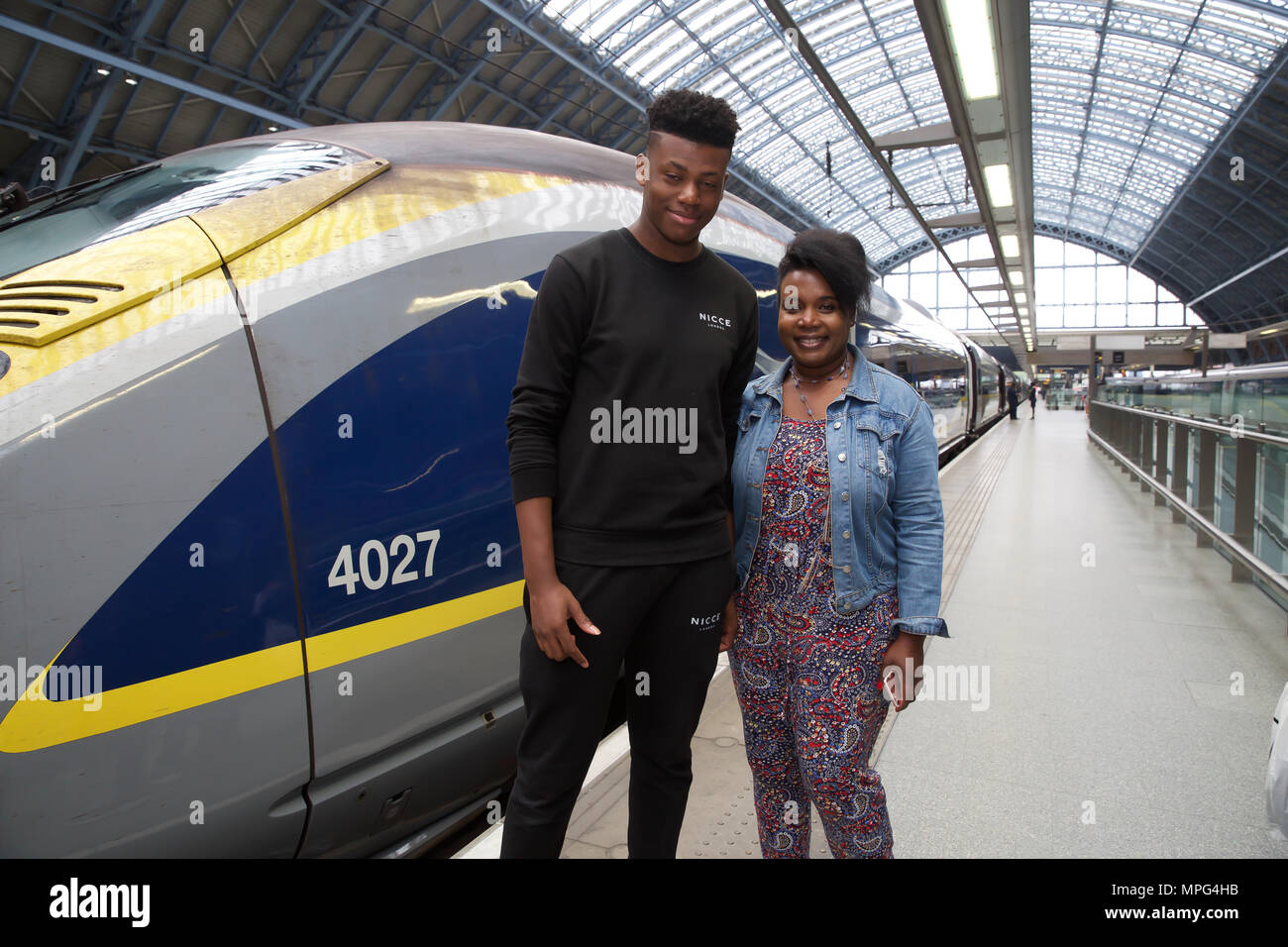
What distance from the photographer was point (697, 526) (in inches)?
64.2

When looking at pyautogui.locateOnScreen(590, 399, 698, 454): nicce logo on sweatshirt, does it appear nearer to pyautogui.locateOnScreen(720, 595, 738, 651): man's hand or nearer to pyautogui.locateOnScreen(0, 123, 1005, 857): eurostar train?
pyautogui.locateOnScreen(720, 595, 738, 651): man's hand

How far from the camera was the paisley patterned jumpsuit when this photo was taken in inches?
67.7

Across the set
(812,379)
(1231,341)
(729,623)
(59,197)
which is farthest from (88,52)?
(1231,341)

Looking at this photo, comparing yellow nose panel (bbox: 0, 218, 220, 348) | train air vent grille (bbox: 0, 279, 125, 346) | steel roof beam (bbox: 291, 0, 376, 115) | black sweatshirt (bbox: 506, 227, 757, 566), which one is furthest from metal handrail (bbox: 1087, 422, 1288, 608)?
steel roof beam (bbox: 291, 0, 376, 115)

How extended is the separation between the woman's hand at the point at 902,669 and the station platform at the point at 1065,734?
2.45 ft

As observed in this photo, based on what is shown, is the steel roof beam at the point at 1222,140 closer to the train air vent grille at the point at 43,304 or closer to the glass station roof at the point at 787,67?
the glass station roof at the point at 787,67

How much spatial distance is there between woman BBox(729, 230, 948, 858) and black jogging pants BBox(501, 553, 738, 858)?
16cm

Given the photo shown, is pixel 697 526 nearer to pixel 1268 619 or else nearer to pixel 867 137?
pixel 1268 619

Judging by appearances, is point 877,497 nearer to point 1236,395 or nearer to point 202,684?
point 202,684

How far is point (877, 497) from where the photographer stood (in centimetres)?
173

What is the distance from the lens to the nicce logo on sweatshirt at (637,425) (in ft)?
5.01

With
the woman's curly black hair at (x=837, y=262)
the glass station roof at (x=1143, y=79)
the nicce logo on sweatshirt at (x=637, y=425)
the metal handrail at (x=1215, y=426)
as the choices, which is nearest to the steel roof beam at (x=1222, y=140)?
the glass station roof at (x=1143, y=79)

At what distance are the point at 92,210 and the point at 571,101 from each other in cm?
2083

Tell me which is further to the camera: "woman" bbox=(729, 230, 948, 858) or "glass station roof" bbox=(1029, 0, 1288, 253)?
"glass station roof" bbox=(1029, 0, 1288, 253)
